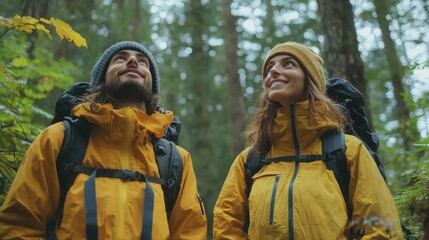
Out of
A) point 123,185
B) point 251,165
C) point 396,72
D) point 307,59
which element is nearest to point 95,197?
point 123,185

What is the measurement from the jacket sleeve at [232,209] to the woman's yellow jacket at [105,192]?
0.19 metres

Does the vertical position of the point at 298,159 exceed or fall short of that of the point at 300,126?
it falls short

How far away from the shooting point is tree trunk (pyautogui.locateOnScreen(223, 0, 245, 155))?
13055mm

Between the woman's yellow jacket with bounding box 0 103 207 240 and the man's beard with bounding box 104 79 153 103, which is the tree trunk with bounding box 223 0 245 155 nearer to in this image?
the man's beard with bounding box 104 79 153 103

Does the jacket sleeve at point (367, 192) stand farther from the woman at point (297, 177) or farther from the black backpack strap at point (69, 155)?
the black backpack strap at point (69, 155)

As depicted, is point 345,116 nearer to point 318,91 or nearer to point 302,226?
point 318,91

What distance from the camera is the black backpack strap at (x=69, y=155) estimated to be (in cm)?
327

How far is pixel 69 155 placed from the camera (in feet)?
11.0

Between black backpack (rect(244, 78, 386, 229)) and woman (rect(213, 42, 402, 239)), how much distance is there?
5 centimetres

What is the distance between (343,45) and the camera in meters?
6.18

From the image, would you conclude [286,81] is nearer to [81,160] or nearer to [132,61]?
[132,61]

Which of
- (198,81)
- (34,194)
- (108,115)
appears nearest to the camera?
(34,194)

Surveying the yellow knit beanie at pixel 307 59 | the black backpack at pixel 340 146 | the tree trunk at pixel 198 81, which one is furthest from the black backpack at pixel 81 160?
the tree trunk at pixel 198 81

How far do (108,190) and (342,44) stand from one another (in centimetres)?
432
